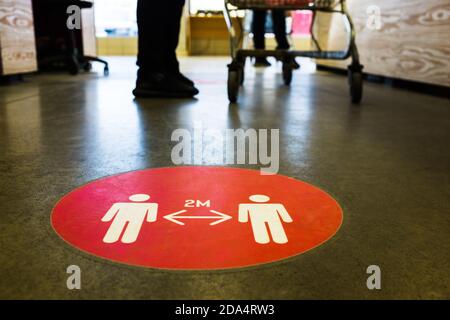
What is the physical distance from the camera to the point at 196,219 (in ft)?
2.77

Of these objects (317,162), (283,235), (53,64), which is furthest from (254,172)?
(53,64)

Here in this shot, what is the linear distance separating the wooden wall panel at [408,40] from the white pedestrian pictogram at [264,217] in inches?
89.4

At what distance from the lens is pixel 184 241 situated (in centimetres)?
75

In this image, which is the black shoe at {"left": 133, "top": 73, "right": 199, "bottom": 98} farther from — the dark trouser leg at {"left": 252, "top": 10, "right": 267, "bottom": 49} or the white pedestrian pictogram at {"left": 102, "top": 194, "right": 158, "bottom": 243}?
the dark trouser leg at {"left": 252, "top": 10, "right": 267, "bottom": 49}

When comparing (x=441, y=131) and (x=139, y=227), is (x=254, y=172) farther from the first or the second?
(x=441, y=131)

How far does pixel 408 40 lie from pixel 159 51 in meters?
1.78

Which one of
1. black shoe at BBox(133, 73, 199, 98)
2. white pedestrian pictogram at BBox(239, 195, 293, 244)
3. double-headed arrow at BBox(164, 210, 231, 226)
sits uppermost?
black shoe at BBox(133, 73, 199, 98)

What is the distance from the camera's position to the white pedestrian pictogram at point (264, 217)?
0.77 m

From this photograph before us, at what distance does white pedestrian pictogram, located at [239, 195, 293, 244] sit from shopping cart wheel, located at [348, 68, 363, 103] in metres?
1.56

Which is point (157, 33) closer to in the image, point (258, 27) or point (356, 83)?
point (356, 83)

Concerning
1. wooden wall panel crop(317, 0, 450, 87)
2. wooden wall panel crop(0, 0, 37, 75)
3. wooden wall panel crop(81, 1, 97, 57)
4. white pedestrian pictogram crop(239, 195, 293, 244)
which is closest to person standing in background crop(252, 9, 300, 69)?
wooden wall panel crop(317, 0, 450, 87)

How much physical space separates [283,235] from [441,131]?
124cm

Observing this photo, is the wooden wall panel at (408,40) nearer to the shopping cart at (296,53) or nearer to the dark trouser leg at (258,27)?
the shopping cart at (296,53)

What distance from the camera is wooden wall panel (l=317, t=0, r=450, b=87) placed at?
9.20 ft
